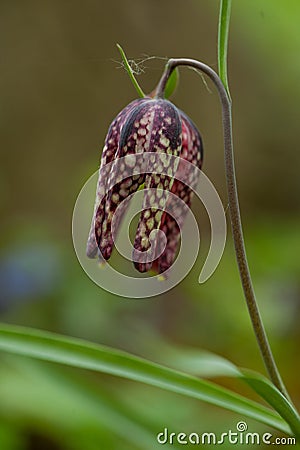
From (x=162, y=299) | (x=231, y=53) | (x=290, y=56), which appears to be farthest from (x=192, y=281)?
(x=231, y=53)

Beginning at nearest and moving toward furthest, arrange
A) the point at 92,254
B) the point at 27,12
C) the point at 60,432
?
the point at 92,254
the point at 60,432
the point at 27,12

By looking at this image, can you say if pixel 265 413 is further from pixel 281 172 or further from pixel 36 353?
pixel 281 172

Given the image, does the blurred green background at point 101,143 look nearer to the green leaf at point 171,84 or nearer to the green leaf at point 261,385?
the green leaf at point 261,385

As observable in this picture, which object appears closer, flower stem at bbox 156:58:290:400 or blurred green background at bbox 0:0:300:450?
flower stem at bbox 156:58:290:400

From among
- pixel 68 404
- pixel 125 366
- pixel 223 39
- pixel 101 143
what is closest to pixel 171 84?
pixel 223 39

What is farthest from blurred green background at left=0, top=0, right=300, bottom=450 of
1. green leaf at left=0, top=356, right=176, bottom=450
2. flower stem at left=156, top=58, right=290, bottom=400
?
flower stem at left=156, top=58, right=290, bottom=400

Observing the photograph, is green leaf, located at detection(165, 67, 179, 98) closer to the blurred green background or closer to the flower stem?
the flower stem
